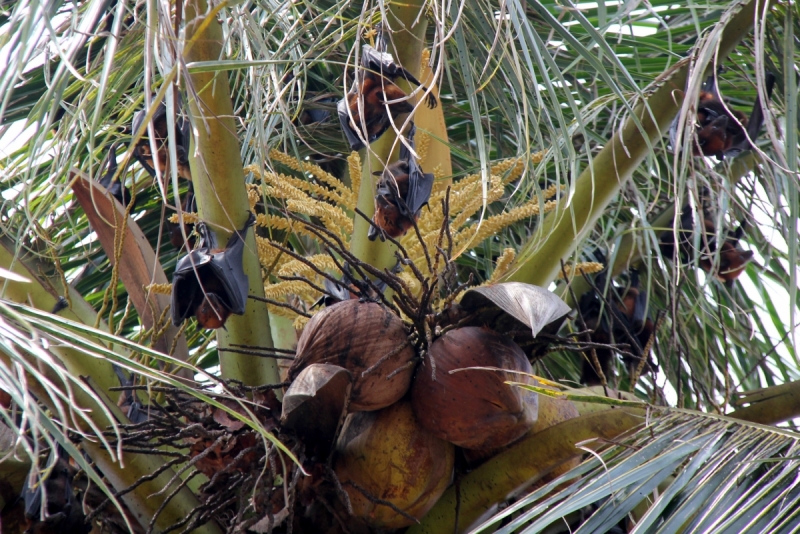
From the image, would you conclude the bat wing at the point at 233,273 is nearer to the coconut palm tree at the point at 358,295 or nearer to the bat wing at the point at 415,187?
the coconut palm tree at the point at 358,295

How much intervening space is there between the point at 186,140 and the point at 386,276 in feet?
1.70

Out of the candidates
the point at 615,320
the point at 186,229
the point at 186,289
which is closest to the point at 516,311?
the point at 186,289

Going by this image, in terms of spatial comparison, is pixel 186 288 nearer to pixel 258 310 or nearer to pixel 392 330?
pixel 258 310

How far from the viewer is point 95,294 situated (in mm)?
2197

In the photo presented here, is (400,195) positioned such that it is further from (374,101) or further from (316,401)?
(316,401)

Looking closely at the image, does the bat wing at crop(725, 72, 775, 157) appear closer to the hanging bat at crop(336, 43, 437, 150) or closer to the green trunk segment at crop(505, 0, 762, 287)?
the green trunk segment at crop(505, 0, 762, 287)

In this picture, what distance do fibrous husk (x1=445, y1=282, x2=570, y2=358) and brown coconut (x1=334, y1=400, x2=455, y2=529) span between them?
0.18m

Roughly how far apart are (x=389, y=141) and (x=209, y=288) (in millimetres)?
419

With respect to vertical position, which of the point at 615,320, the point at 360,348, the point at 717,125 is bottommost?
the point at 615,320

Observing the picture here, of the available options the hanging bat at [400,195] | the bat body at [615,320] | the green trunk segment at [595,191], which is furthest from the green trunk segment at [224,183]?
the bat body at [615,320]

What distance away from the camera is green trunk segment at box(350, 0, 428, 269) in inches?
56.6

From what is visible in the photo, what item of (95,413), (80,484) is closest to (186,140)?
(95,413)

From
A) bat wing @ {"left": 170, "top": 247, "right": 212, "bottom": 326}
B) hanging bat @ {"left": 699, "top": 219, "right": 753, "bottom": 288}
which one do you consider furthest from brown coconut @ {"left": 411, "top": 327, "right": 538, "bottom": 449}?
hanging bat @ {"left": 699, "top": 219, "right": 753, "bottom": 288}

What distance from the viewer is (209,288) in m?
1.27
